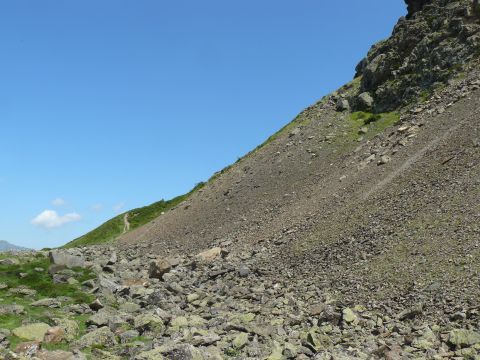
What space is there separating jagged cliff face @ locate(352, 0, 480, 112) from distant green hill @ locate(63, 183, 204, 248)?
35.1 metres

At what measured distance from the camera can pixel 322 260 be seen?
26.1 metres

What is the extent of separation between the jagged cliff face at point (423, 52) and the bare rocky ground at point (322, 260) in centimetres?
25

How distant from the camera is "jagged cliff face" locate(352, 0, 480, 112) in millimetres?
50625

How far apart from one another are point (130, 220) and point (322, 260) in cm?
6369

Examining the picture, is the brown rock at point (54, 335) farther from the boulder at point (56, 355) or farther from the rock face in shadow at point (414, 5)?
the rock face in shadow at point (414, 5)

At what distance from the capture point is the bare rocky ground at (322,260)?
1767 centimetres

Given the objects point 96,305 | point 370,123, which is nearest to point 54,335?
point 96,305

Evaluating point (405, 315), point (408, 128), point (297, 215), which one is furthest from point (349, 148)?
point (405, 315)

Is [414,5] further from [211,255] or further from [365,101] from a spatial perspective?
[211,255]

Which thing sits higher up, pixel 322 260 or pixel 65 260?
pixel 65 260

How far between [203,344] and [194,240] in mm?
24308

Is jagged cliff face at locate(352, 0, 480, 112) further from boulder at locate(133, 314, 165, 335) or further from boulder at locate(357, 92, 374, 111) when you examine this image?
boulder at locate(133, 314, 165, 335)

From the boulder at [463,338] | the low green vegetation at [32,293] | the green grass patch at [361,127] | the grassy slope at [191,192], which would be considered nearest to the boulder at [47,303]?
the low green vegetation at [32,293]

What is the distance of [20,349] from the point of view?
54.7 feet
